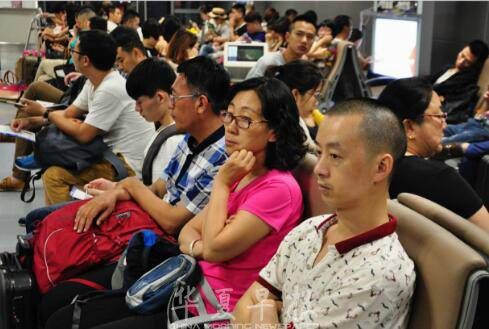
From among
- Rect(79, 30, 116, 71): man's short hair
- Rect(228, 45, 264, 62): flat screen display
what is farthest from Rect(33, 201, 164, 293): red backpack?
Rect(228, 45, 264, 62): flat screen display

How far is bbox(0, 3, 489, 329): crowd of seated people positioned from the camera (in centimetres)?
153

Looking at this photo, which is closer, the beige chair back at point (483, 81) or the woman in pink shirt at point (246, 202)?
the woman in pink shirt at point (246, 202)

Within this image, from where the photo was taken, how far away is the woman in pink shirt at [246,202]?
199 cm

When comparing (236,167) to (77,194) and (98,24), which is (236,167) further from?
(98,24)

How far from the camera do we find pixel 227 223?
80.0 inches

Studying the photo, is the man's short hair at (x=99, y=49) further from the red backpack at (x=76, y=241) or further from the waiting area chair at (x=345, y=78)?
the waiting area chair at (x=345, y=78)

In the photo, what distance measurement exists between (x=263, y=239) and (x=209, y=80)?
31.9 inches

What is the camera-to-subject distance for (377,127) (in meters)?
1.54

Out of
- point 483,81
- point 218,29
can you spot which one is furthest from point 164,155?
point 218,29

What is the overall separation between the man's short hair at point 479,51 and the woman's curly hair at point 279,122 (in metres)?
4.42

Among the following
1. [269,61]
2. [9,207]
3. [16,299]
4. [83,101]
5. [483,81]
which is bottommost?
[9,207]

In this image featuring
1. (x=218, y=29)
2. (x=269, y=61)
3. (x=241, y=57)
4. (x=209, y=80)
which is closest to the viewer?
(x=209, y=80)

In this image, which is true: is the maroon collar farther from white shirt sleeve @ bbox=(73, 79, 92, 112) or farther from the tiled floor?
the tiled floor

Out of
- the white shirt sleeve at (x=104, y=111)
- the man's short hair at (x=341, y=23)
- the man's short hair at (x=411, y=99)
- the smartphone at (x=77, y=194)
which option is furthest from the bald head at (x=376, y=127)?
the man's short hair at (x=341, y=23)
